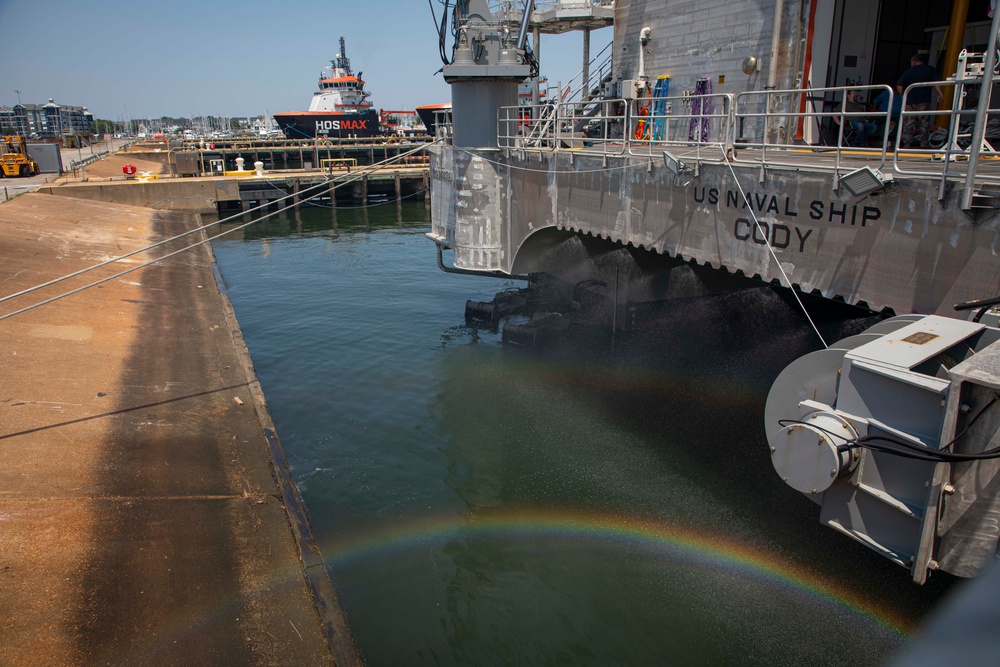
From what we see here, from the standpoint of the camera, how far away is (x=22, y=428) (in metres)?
10.9

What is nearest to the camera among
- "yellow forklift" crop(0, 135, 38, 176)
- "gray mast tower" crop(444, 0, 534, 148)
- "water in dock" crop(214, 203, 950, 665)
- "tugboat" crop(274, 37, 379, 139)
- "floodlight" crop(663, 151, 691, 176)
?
"water in dock" crop(214, 203, 950, 665)

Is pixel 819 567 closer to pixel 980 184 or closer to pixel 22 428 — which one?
pixel 980 184

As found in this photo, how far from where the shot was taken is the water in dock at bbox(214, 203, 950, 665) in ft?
29.2

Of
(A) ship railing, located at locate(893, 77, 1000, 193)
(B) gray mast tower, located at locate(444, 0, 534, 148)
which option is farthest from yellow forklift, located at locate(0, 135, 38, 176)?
(A) ship railing, located at locate(893, 77, 1000, 193)

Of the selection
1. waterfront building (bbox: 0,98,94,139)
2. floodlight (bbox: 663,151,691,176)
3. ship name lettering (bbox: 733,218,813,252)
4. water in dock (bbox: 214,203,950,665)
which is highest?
waterfront building (bbox: 0,98,94,139)

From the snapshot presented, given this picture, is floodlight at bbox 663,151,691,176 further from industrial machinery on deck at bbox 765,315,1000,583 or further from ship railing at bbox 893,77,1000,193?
industrial machinery on deck at bbox 765,315,1000,583

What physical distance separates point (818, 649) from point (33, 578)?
32.3 ft

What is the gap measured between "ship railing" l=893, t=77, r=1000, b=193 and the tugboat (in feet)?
Answer: 240

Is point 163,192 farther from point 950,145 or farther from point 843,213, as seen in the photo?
point 950,145

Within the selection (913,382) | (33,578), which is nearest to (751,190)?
(913,382)

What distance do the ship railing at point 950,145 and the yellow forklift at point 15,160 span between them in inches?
2262

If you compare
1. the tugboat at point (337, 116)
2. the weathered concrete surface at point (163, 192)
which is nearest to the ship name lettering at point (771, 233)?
the weathered concrete surface at point (163, 192)

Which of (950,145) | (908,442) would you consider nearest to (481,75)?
(950,145)

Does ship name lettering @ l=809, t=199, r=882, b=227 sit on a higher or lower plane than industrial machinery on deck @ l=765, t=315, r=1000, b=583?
higher
